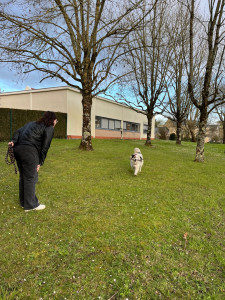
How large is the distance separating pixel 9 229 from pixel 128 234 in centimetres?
188

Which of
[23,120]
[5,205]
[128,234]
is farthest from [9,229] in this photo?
[23,120]

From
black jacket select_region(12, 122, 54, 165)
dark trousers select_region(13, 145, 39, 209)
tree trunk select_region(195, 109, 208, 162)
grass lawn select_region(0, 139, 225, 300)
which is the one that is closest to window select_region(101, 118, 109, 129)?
tree trunk select_region(195, 109, 208, 162)

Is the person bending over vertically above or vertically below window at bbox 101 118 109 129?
below

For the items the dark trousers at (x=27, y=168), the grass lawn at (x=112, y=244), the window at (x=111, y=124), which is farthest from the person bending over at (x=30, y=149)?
the window at (x=111, y=124)

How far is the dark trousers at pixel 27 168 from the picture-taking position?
3.16 m

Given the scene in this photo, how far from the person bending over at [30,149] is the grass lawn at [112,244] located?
0.46m

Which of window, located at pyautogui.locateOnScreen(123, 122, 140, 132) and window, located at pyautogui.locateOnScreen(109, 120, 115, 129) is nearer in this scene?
window, located at pyautogui.locateOnScreen(109, 120, 115, 129)

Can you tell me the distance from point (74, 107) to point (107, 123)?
653cm

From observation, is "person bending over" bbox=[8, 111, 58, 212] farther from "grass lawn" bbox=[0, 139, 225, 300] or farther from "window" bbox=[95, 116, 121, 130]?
"window" bbox=[95, 116, 121, 130]

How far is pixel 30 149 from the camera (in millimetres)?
3182

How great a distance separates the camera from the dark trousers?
124 inches

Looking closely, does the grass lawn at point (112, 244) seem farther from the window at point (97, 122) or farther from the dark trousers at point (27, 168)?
the window at point (97, 122)

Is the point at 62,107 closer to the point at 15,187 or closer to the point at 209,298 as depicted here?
the point at 15,187

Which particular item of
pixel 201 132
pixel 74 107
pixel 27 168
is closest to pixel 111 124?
pixel 74 107
